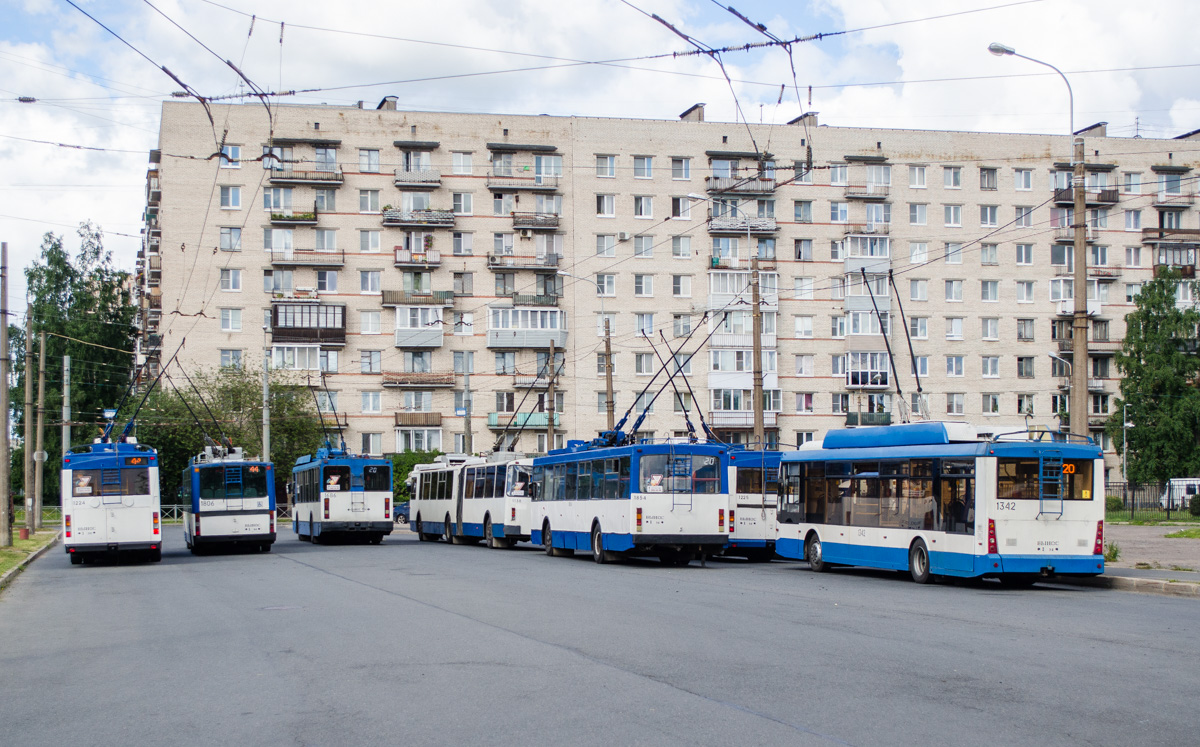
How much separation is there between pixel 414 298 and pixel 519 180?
9.22 m

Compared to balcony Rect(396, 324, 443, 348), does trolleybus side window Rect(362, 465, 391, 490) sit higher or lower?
lower

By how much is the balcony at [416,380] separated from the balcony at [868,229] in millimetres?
25539

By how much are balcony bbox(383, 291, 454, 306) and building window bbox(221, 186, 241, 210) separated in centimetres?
971

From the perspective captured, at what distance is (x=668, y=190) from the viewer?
2825 inches

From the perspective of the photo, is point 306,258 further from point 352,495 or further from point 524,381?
point 352,495

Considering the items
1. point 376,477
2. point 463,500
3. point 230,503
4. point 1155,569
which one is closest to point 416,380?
point 463,500

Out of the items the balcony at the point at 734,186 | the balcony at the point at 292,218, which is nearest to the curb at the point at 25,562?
the balcony at the point at 292,218

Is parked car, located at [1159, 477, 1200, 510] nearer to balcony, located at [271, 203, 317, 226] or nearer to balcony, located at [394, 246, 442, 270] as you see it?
balcony, located at [394, 246, 442, 270]

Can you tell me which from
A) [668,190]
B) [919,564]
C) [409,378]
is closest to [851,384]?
[668,190]

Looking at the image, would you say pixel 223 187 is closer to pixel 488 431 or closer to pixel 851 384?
pixel 488 431

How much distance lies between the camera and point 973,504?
19.6m

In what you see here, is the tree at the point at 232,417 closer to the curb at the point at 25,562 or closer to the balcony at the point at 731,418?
the curb at the point at 25,562

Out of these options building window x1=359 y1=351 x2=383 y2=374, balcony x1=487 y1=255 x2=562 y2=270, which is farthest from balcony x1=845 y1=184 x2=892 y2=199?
building window x1=359 y1=351 x2=383 y2=374

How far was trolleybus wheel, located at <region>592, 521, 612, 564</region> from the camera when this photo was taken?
1079 inches
